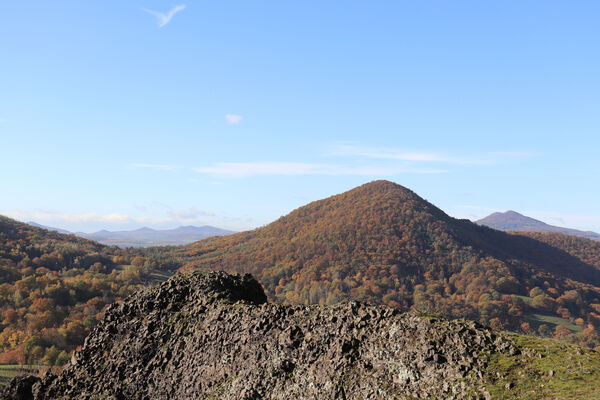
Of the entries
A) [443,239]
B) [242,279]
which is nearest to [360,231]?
[443,239]

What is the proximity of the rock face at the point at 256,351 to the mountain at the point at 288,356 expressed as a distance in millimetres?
40

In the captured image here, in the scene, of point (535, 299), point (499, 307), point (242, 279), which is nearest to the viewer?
point (242, 279)

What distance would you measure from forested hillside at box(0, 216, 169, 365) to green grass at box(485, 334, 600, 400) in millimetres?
84438

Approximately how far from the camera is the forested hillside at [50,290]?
83.5m

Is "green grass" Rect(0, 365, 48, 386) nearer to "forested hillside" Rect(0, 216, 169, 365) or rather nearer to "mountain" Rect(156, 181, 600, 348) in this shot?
"forested hillside" Rect(0, 216, 169, 365)

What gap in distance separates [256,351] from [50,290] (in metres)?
113

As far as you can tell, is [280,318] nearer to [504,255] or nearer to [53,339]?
[53,339]

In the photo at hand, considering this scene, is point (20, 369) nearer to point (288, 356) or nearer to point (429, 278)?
point (288, 356)

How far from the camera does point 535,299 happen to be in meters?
142

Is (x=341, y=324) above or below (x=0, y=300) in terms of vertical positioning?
above

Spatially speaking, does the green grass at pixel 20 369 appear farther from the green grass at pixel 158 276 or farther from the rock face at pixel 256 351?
the green grass at pixel 158 276

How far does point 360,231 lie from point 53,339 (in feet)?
467

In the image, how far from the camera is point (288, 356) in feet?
47.8

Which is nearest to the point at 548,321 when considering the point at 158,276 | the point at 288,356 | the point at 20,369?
the point at 158,276
